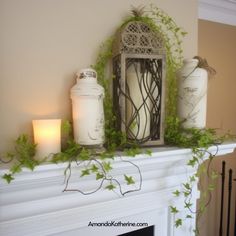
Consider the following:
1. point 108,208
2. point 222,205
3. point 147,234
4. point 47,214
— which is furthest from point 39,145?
point 222,205

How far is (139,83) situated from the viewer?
37.1 inches

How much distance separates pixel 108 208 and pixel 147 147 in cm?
29

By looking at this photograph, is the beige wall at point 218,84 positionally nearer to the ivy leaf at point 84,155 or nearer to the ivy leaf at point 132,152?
the ivy leaf at point 132,152

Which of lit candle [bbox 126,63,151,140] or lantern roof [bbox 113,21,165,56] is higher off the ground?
lantern roof [bbox 113,21,165,56]

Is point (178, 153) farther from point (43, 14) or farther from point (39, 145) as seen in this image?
point (43, 14)

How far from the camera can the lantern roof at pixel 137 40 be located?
0.89 m

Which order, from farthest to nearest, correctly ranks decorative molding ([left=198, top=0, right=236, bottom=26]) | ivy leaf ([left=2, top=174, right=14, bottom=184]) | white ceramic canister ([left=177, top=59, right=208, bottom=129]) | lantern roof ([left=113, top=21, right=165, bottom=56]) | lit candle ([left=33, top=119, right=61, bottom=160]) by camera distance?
1. decorative molding ([left=198, top=0, right=236, bottom=26])
2. white ceramic canister ([left=177, top=59, right=208, bottom=129])
3. lantern roof ([left=113, top=21, right=165, bottom=56])
4. lit candle ([left=33, top=119, right=61, bottom=160])
5. ivy leaf ([left=2, top=174, right=14, bottom=184])

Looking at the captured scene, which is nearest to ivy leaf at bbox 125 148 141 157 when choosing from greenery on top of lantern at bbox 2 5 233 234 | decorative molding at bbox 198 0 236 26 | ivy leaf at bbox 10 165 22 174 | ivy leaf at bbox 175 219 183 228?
greenery on top of lantern at bbox 2 5 233 234

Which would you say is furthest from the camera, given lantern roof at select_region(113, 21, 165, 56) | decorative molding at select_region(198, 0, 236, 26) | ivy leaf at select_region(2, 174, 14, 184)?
decorative molding at select_region(198, 0, 236, 26)

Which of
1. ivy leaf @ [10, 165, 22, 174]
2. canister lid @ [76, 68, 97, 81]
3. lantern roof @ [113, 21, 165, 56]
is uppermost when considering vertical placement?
lantern roof @ [113, 21, 165, 56]

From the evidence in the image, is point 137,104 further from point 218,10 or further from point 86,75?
point 218,10

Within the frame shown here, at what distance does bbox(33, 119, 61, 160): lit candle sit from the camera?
0.78 metres

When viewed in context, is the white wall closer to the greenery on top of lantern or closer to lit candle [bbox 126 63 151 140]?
the greenery on top of lantern

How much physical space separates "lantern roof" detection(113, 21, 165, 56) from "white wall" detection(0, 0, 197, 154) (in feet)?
0.34
